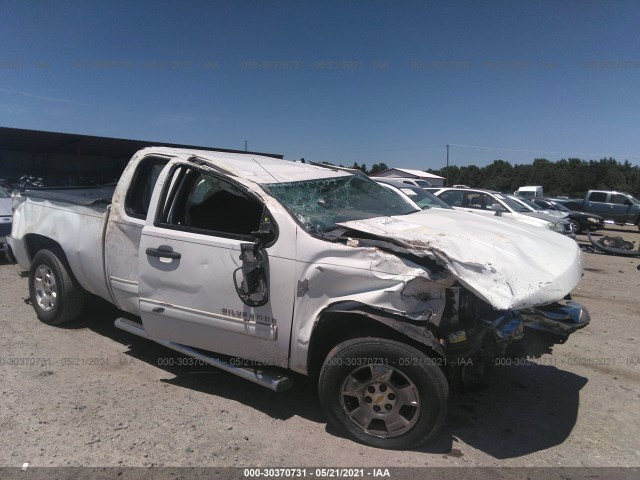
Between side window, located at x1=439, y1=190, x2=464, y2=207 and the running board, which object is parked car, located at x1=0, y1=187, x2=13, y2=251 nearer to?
the running board

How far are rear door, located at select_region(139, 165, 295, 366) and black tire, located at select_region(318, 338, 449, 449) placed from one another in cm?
44

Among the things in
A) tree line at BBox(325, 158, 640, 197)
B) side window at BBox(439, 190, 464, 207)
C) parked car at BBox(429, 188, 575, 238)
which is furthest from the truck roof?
tree line at BBox(325, 158, 640, 197)

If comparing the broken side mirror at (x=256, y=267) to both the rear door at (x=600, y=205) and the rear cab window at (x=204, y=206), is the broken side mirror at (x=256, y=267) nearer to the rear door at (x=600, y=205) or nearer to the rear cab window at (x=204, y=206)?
the rear cab window at (x=204, y=206)

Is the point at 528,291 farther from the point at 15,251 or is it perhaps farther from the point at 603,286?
the point at 603,286

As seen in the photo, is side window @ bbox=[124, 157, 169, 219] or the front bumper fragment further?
side window @ bbox=[124, 157, 169, 219]

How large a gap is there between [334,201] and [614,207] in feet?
77.6

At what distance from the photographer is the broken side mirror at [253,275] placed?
317 centimetres

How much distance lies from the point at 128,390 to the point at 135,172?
1868 millimetres

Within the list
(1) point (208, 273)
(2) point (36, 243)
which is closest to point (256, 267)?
(1) point (208, 273)

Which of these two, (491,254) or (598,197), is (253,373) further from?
(598,197)

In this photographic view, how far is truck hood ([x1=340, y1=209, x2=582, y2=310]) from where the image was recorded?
2736 mm

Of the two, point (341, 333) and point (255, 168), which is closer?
point (341, 333)

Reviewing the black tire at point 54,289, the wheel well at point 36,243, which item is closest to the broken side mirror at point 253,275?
the black tire at point 54,289

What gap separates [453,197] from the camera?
1334 centimetres
